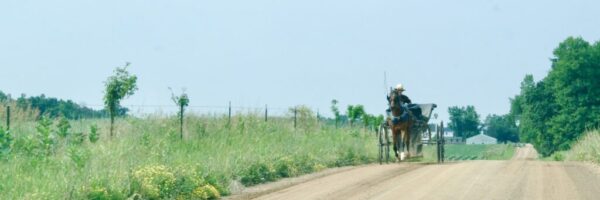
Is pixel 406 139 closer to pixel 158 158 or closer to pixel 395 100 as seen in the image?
pixel 395 100

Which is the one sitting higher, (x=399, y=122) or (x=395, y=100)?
(x=395, y=100)

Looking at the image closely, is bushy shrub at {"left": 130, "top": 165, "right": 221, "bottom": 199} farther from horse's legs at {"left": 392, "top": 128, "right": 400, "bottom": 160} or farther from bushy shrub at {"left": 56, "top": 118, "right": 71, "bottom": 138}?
horse's legs at {"left": 392, "top": 128, "right": 400, "bottom": 160}

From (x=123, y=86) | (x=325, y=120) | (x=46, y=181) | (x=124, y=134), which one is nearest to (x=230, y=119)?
(x=123, y=86)

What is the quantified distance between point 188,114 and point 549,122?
66.3 meters

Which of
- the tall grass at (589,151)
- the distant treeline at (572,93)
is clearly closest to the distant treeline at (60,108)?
the tall grass at (589,151)

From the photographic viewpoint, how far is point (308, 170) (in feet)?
85.6

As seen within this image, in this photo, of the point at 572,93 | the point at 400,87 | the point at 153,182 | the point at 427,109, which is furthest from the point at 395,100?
the point at 572,93

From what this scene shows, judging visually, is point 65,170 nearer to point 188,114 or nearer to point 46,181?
point 46,181

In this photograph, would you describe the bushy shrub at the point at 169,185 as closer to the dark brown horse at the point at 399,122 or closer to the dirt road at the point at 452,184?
the dirt road at the point at 452,184

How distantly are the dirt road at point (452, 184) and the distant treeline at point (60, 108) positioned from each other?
19.8ft

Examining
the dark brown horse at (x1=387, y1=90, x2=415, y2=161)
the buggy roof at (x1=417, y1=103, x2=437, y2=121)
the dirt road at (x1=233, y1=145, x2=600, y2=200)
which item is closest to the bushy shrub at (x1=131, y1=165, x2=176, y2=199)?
the dirt road at (x1=233, y1=145, x2=600, y2=200)

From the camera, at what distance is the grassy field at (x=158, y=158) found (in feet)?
50.4

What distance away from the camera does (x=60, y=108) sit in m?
33.3

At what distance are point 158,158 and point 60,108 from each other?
1504 centimetres
